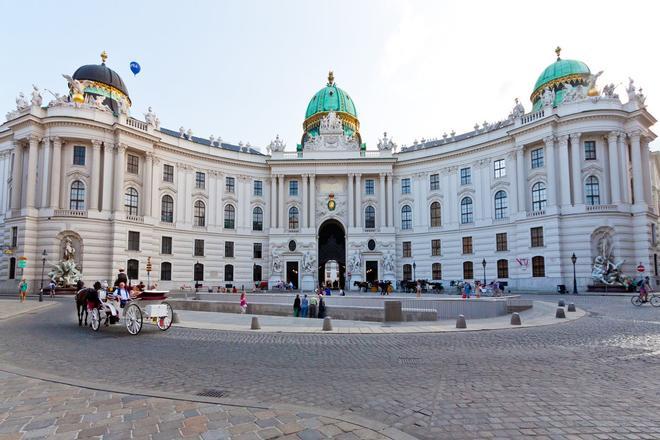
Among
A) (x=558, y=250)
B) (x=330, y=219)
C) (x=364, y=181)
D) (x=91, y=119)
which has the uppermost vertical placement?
(x=91, y=119)

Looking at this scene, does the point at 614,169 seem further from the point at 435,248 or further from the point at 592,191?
the point at 435,248

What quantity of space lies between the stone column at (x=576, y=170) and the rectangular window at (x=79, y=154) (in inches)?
2028

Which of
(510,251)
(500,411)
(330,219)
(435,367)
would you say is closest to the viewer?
(500,411)

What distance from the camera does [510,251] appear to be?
44719mm

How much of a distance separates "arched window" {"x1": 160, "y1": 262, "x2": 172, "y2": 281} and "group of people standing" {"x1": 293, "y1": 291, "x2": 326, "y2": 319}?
29.8 m

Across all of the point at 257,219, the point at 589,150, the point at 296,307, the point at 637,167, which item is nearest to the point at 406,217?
the point at 257,219

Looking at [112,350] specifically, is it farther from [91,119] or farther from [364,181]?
[364,181]

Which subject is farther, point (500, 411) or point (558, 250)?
point (558, 250)

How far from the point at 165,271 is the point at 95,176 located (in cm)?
1291

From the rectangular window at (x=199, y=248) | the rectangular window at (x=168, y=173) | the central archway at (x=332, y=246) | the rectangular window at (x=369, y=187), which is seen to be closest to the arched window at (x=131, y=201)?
the rectangular window at (x=168, y=173)

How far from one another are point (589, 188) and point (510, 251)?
1016cm

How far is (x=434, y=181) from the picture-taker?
173 feet

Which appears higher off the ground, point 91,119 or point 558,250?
point 91,119

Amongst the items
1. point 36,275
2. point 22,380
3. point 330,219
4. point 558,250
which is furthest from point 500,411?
point 330,219
